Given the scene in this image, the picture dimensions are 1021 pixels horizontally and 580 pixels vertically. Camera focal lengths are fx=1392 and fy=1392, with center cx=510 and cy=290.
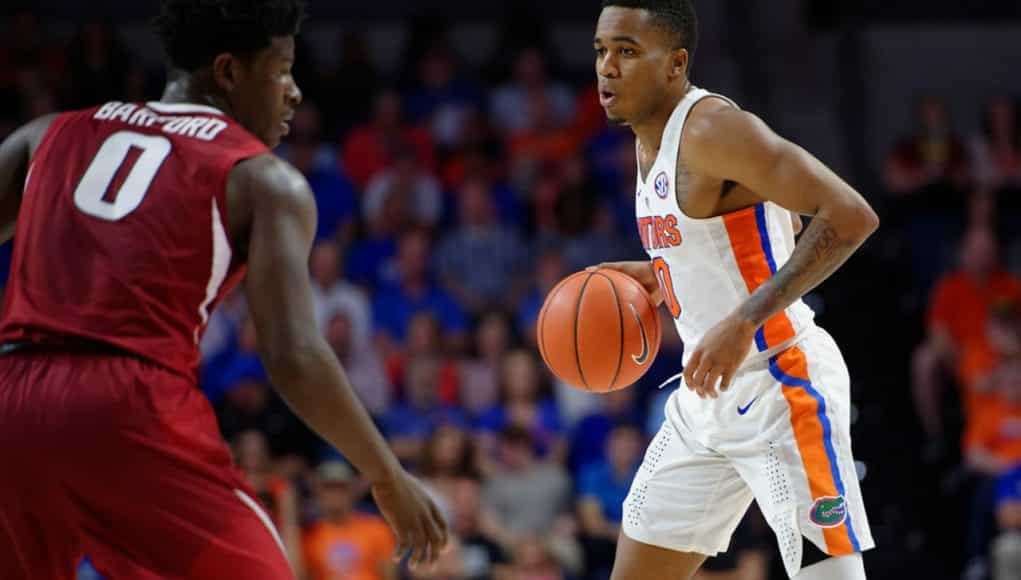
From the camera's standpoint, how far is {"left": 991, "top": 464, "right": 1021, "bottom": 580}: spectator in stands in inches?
303

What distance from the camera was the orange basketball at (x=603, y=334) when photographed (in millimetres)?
4293

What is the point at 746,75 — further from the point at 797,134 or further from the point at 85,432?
the point at 85,432

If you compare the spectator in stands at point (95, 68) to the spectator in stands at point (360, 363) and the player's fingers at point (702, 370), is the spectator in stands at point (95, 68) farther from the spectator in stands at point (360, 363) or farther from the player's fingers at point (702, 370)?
the player's fingers at point (702, 370)

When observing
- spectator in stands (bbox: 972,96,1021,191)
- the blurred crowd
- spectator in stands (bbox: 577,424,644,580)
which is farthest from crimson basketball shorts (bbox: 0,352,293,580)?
spectator in stands (bbox: 972,96,1021,191)

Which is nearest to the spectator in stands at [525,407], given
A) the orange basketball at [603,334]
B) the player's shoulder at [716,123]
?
the orange basketball at [603,334]

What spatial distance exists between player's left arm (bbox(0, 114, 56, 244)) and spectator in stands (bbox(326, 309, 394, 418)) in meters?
5.49


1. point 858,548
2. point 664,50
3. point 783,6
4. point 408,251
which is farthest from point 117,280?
point 783,6

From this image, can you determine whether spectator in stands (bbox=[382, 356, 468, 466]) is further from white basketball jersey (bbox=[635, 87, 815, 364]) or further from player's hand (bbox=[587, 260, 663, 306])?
white basketball jersey (bbox=[635, 87, 815, 364])

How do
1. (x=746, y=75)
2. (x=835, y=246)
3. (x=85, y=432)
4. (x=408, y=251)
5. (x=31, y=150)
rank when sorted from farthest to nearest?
(x=746, y=75) < (x=408, y=251) < (x=835, y=246) < (x=31, y=150) < (x=85, y=432)

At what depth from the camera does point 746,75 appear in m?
11.4

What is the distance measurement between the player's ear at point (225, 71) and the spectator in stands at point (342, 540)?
15.2 ft

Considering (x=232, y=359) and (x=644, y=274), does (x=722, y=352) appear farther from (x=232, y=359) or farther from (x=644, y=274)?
(x=232, y=359)

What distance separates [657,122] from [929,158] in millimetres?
6967

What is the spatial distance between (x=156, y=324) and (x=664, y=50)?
1735 mm
